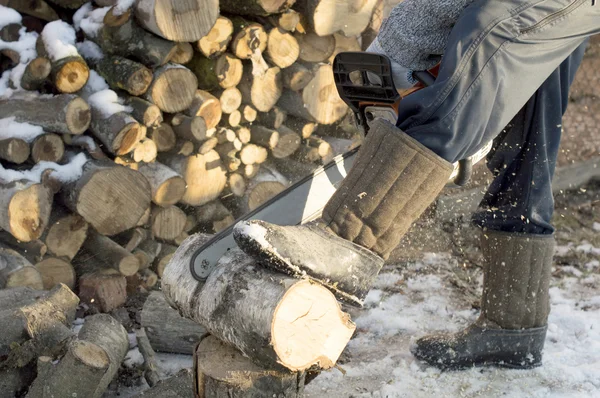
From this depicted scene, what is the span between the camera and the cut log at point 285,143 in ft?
11.0

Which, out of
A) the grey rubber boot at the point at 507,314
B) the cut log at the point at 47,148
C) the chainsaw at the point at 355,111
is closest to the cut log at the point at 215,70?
the cut log at the point at 47,148

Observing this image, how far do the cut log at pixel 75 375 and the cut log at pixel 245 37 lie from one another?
1.55 m

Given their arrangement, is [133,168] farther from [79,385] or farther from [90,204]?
[79,385]

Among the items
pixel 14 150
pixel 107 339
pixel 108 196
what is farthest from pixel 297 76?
pixel 107 339

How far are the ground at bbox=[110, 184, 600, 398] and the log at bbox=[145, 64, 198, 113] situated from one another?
3.38 ft

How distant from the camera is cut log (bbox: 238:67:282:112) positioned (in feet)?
10.5

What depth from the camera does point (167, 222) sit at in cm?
313

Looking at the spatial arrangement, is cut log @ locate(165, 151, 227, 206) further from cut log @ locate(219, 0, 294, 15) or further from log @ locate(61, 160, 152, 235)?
cut log @ locate(219, 0, 294, 15)

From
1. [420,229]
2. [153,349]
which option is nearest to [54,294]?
[153,349]

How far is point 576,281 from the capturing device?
11.2ft

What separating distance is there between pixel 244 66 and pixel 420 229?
1.38 meters

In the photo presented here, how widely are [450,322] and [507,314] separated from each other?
511 mm

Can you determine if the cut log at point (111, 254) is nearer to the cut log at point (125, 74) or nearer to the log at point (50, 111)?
the log at point (50, 111)

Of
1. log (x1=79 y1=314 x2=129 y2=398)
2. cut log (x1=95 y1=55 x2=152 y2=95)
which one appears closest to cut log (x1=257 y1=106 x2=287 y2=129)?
cut log (x1=95 y1=55 x2=152 y2=95)
